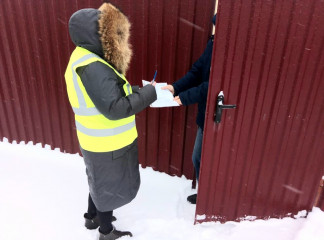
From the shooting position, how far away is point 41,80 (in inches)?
138

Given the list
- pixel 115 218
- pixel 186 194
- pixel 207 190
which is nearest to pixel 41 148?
pixel 115 218

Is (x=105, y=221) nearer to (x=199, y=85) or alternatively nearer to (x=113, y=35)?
(x=199, y=85)

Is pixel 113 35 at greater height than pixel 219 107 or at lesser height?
greater

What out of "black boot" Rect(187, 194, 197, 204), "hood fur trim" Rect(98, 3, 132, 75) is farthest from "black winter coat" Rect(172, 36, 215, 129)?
"black boot" Rect(187, 194, 197, 204)

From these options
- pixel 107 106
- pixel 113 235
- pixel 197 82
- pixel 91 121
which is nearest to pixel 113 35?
pixel 107 106

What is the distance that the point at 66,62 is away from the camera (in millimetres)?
3301

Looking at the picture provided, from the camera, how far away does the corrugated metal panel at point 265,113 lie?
1.98 meters

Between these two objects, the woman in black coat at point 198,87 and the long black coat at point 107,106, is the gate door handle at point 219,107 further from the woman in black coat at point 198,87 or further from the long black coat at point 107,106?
the long black coat at point 107,106

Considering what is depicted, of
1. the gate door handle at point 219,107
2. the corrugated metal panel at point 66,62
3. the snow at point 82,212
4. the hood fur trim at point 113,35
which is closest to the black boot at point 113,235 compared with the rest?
the snow at point 82,212

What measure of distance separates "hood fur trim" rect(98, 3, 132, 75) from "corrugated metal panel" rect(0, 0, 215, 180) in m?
0.93

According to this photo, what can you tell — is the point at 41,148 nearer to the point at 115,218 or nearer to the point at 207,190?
the point at 115,218

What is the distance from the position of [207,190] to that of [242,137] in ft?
1.89

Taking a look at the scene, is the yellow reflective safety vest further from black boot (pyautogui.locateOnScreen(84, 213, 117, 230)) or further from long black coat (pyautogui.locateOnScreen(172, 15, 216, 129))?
black boot (pyautogui.locateOnScreen(84, 213, 117, 230))

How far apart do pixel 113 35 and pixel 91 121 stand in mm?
589
